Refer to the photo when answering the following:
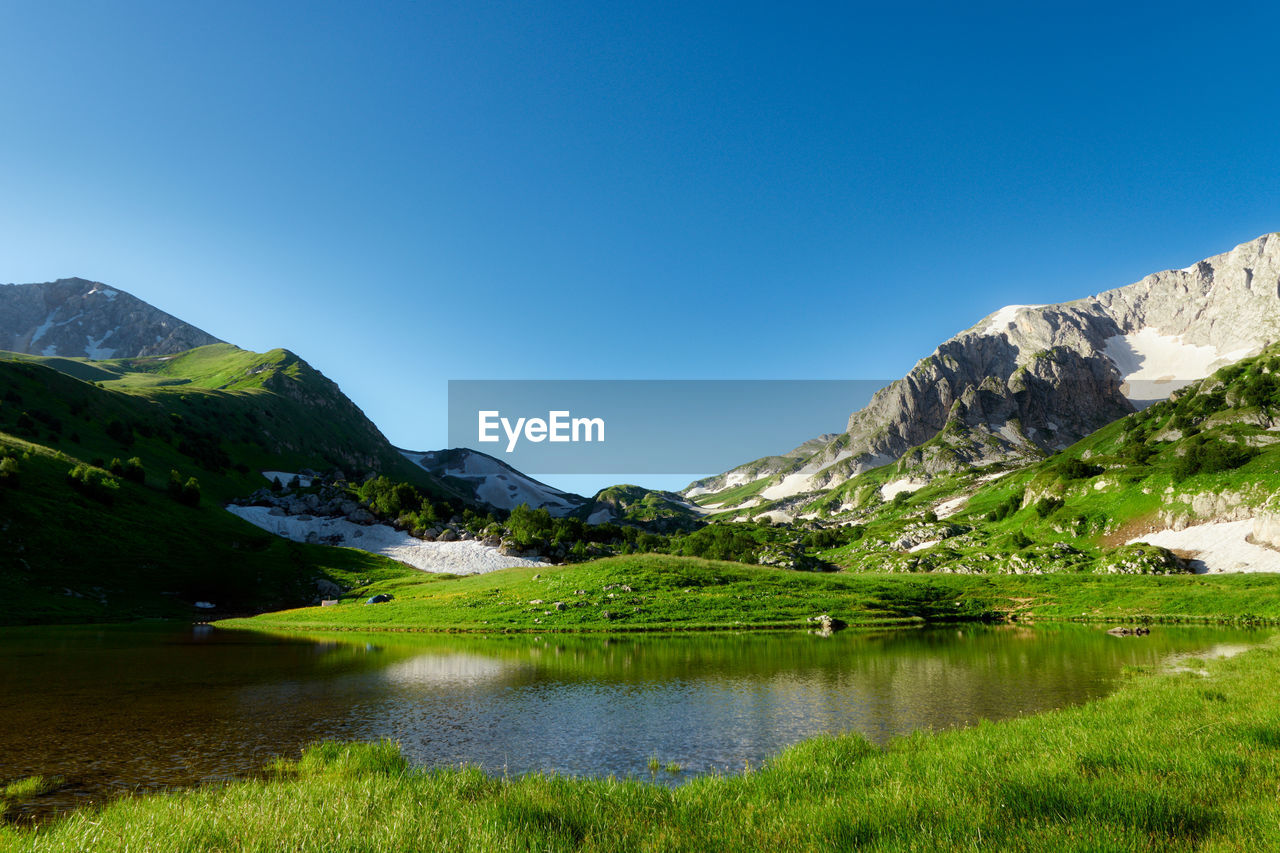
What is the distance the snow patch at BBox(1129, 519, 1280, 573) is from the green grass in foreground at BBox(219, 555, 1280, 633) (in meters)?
21.9

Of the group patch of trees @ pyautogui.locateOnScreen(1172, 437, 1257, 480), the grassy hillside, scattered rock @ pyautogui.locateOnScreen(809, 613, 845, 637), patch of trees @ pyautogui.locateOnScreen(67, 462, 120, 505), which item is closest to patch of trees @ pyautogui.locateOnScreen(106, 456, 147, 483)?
the grassy hillside

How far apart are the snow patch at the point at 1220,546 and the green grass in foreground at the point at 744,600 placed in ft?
71.9

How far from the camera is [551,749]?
20172mm

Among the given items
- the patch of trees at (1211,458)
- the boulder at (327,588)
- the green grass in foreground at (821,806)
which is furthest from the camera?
the patch of trees at (1211,458)

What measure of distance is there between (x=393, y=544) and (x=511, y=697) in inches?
4582

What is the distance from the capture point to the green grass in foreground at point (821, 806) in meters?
8.19

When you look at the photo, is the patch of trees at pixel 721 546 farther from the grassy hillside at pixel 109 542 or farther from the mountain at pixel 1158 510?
the grassy hillside at pixel 109 542

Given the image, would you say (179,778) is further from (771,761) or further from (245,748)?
(771,761)

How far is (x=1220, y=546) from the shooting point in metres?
99.6

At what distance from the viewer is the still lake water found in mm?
19234

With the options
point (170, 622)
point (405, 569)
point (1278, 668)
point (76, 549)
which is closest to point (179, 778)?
point (1278, 668)

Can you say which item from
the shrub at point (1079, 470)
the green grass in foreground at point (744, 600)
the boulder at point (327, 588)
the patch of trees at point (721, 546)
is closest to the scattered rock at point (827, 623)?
the green grass in foreground at point (744, 600)

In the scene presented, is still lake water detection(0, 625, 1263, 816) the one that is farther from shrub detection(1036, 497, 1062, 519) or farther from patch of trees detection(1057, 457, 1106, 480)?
patch of trees detection(1057, 457, 1106, 480)

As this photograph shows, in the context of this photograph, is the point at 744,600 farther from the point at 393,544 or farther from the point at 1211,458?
the point at 1211,458
